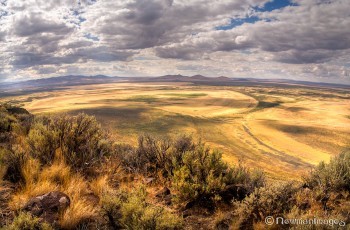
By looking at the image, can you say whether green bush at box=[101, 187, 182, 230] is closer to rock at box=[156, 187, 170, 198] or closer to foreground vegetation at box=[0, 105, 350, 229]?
foreground vegetation at box=[0, 105, 350, 229]

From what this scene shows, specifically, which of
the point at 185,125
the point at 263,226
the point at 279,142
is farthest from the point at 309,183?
the point at 185,125

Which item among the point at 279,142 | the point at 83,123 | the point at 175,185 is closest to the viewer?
the point at 175,185

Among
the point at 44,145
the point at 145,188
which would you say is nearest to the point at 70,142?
the point at 44,145

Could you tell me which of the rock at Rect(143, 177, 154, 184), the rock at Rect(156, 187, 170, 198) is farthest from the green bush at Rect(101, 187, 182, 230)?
the rock at Rect(143, 177, 154, 184)

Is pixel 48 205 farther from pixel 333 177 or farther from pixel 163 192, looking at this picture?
pixel 333 177

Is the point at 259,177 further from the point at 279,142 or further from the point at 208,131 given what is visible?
the point at 208,131

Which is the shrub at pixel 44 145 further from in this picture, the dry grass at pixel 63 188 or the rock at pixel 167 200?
the rock at pixel 167 200

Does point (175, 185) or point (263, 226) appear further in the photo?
point (175, 185)

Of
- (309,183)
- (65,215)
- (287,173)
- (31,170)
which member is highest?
(31,170)
